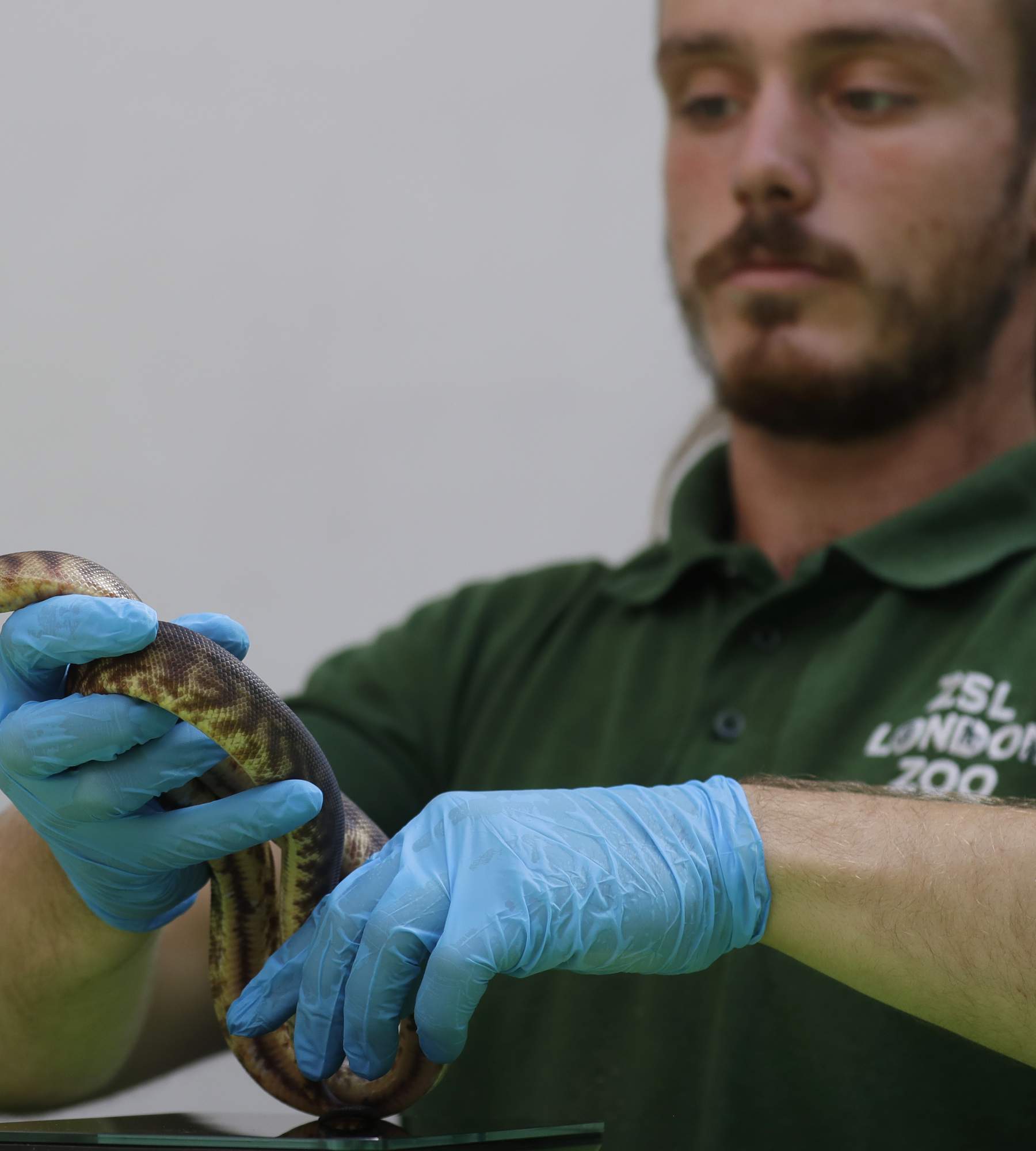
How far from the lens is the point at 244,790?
1.21 metres

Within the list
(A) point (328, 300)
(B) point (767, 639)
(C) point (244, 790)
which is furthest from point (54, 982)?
(A) point (328, 300)

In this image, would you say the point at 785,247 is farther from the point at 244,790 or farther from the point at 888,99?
the point at 244,790

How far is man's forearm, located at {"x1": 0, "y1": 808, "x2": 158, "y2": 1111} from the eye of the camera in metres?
1.34

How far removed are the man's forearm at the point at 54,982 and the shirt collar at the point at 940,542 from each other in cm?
90

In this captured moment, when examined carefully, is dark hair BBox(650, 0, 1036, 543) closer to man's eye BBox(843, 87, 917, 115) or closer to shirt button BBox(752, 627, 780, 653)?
man's eye BBox(843, 87, 917, 115)

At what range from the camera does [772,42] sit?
1815 mm

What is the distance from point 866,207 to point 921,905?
41.7 inches

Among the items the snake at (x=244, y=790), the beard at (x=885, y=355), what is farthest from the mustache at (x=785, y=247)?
the snake at (x=244, y=790)

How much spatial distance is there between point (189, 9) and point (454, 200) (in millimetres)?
653

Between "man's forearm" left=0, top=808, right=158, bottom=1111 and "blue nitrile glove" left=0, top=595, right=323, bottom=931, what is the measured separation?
153 millimetres

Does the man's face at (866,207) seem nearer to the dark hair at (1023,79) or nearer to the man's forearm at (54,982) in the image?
the dark hair at (1023,79)

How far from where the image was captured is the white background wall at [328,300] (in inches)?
98.3

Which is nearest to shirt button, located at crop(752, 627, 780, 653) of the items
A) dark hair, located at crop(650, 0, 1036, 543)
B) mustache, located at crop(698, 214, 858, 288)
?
mustache, located at crop(698, 214, 858, 288)

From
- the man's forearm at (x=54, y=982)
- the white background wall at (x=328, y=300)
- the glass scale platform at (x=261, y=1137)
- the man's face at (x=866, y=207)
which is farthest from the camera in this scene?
the white background wall at (x=328, y=300)
